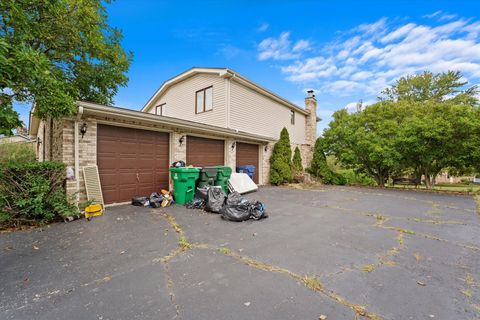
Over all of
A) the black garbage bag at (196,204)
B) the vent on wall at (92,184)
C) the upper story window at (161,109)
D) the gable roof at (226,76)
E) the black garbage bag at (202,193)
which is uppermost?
the gable roof at (226,76)

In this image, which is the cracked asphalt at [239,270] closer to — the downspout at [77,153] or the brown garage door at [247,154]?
the downspout at [77,153]

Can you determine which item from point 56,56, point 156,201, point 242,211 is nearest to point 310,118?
point 242,211

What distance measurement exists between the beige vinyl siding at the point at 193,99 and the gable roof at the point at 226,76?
0.76 feet

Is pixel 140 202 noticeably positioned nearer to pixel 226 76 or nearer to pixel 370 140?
pixel 226 76

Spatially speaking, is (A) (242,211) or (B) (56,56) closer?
(A) (242,211)

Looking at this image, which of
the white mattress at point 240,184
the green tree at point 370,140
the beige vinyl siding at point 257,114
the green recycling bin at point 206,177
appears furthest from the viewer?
the green tree at point 370,140

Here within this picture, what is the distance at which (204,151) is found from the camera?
8438 mm

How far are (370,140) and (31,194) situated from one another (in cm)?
1391

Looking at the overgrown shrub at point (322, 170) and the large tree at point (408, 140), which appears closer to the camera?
the large tree at point (408, 140)

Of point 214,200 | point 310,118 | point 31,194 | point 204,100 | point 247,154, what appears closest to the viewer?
point 31,194

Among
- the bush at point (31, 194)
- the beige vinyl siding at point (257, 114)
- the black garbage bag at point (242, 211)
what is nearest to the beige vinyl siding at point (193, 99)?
the beige vinyl siding at point (257, 114)

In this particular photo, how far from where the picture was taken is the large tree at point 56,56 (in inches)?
142

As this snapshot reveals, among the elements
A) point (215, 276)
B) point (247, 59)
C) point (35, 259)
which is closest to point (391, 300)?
point (215, 276)

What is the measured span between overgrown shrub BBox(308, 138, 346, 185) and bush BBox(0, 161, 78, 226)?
1289 cm
